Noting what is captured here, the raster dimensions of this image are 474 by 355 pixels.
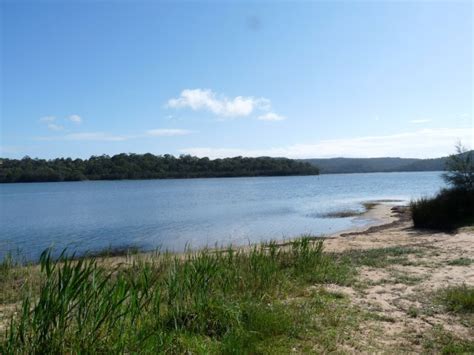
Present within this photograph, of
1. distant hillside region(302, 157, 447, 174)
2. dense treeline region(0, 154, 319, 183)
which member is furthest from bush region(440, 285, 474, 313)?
distant hillside region(302, 157, 447, 174)

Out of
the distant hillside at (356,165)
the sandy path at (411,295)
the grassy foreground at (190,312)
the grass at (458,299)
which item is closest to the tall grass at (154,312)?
the grassy foreground at (190,312)

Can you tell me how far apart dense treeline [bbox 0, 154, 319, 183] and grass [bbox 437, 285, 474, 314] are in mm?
132861

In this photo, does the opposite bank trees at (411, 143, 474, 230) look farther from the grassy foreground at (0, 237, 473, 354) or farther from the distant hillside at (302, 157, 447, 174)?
the distant hillside at (302, 157, 447, 174)

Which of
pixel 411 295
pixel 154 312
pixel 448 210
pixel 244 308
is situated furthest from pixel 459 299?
pixel 448 210

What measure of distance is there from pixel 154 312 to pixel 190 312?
18.1 inches

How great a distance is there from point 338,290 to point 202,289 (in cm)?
288

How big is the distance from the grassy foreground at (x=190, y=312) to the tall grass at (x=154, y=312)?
0.01m

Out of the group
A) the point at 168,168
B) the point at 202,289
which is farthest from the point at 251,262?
the point at 168,168

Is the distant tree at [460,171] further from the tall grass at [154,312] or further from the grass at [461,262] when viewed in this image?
the tall grass at [154,312]

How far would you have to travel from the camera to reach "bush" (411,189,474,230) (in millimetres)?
17803

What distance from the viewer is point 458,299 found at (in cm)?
619

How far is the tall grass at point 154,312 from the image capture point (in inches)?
154

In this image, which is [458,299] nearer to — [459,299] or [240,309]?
[459,299]

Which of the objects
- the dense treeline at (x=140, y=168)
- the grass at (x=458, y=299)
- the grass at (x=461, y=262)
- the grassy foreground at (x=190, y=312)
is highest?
the dense treeline at (x=140, y=168)
